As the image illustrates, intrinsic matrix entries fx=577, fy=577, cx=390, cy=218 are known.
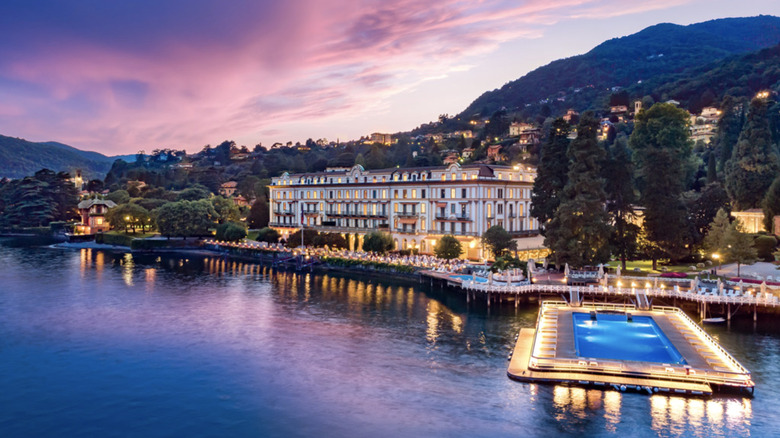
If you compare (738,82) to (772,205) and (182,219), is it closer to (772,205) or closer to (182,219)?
(772,205)

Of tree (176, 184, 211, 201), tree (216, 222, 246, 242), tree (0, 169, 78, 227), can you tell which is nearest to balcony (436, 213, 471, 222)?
tree (216, 222, 246, 242)

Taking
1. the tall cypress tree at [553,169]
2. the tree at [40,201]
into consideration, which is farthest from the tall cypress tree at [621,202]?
the tree at [40,201]

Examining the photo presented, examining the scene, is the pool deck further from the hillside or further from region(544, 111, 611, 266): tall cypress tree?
the hillside

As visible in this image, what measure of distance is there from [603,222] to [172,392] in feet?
161

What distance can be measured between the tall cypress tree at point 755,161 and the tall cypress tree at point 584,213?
31717mm

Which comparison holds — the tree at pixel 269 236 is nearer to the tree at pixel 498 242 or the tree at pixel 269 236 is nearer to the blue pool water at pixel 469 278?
the tree at pixel 498 242

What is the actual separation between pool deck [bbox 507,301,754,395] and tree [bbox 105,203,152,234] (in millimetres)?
117616

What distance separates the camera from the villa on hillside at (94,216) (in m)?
154

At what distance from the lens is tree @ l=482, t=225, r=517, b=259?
75.4 meters

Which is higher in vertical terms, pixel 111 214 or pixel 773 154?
pixel 773 154

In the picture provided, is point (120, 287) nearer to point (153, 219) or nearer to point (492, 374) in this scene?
point (492, 374)

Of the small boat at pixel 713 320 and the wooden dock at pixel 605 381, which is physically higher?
the small boat at pixel 713 320

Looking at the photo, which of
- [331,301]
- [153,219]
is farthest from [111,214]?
[331,301]

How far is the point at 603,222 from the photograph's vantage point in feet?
214
